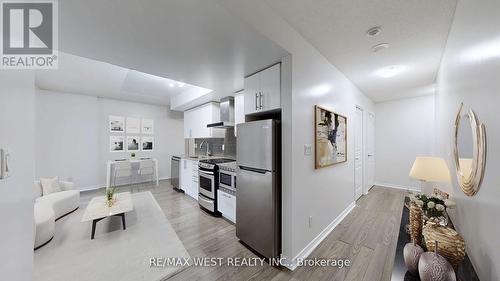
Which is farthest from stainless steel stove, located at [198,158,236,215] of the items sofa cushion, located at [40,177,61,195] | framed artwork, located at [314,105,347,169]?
sofa cushion, located at [40,177,61,195]

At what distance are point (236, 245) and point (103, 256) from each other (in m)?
1.60

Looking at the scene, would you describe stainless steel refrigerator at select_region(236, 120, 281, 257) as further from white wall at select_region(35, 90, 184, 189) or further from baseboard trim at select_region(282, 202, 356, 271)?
white wall at select_region(35, 90, 184, 189)

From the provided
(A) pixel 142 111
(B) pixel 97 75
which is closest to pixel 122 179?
(A) pixel 142 111

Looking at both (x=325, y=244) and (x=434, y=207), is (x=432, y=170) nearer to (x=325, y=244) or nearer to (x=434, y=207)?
(x=434, y=207)

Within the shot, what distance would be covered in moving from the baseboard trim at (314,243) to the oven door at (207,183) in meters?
1.77

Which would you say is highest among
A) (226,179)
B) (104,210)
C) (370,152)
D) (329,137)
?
(329,137)

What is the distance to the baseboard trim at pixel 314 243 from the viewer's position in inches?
75.3

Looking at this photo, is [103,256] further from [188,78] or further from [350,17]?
[350,17]

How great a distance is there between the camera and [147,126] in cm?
589

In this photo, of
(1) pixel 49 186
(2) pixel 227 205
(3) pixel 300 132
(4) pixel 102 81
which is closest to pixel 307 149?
(3) pixel 300 132

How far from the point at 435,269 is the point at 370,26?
2.07m

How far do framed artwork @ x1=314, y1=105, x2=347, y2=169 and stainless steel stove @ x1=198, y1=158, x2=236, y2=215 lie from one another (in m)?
1.64

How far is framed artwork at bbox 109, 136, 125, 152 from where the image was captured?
529 cm

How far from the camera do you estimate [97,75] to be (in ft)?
11.3
